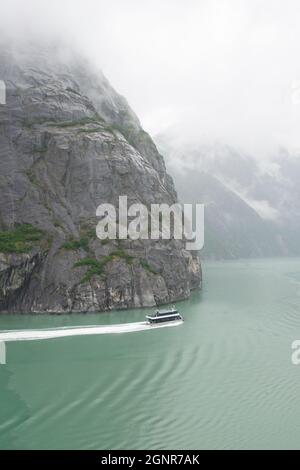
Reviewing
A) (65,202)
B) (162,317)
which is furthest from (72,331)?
(65,202)

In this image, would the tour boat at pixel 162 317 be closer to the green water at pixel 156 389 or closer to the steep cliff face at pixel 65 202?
the green water at pixel 156 389

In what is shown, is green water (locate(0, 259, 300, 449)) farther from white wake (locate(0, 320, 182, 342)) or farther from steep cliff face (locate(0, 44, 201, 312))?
steep cliff face (locate(0, 44, 201, 312))

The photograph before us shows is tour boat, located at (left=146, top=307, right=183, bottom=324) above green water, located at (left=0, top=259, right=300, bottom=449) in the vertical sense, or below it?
above

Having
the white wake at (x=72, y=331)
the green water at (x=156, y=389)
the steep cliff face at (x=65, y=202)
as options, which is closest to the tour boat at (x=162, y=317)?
the white wake at (x=72, y=331)

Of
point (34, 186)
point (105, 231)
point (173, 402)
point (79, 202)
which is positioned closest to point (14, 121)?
point (34, 186)

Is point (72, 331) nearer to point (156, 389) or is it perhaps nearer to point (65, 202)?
point (156, 389)

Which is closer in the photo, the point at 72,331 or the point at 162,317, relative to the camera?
the point at 72,331

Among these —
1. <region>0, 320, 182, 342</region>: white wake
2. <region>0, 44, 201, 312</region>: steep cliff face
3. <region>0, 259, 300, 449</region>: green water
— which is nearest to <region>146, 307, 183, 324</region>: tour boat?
<region>0, 320, 182, 342</region>: white wake
